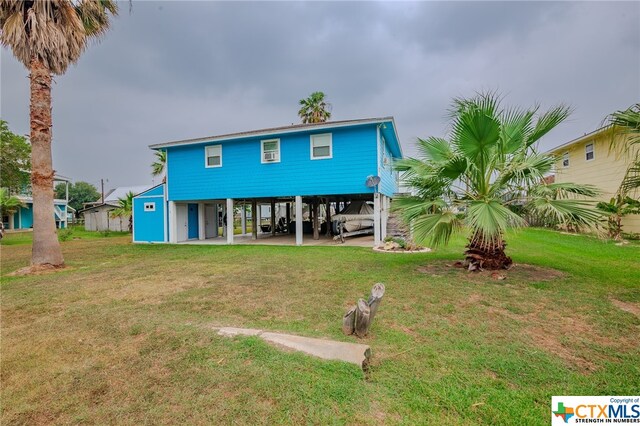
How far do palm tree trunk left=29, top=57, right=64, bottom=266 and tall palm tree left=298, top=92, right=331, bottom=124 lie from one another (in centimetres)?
2169

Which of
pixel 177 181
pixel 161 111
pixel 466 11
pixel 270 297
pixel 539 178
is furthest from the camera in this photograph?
pixel 161 111

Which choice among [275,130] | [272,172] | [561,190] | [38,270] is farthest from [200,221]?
[561,190]

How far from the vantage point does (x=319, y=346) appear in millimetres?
3125

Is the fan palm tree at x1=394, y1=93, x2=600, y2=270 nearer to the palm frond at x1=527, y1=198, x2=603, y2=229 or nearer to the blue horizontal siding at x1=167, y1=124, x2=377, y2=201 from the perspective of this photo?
the palm frond at x1=527, y1=198, x2=603, y2=229

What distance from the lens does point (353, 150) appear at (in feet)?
40.9

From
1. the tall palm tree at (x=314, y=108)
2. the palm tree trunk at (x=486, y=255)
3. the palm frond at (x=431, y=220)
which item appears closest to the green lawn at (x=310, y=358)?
the palm tree trunk at (x=486, y=255)

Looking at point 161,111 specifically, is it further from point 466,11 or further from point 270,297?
point 270,297

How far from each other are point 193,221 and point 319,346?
642 inches

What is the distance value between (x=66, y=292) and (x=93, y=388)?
457 centimetres

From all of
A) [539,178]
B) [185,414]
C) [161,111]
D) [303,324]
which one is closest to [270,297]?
[303,324]

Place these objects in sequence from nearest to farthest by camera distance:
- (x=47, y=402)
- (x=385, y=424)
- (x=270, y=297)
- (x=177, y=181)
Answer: (x=385, y=424) → (x=47, y=402) → (x=270, y=297) → (x=177, y=181)

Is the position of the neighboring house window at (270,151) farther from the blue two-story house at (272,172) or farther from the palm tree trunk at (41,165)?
the palm tree trunk at (41,165)

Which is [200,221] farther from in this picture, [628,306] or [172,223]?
[628,306]

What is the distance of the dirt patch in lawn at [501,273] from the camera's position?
6227 mm
